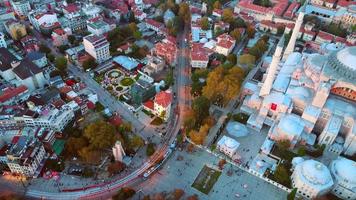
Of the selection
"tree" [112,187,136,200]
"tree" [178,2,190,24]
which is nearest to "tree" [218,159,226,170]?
"tree" [112,187,136,200]

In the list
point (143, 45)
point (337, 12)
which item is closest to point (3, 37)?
point (143, 45)

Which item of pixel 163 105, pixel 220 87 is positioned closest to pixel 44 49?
pixel 163 105

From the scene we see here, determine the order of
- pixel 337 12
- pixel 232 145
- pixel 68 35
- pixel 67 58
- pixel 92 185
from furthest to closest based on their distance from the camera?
1. pixel 337 12
2. pixel 68 35
3. pixel 67 58
4. pixel 232 145
5. pixel 92 185

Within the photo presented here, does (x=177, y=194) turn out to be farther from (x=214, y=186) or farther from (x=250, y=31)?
(x=250, y=31)

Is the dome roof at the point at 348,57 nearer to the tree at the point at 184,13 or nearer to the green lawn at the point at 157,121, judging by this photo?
the green lawn at the point at 157,121

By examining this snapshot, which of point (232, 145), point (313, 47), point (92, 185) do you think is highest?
point (313, 47)

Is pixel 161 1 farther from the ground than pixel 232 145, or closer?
farther from the ground

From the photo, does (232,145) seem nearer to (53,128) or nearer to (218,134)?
(218,134)

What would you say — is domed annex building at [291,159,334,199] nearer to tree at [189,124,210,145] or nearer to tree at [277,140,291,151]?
tree at [277,140,291,151]
